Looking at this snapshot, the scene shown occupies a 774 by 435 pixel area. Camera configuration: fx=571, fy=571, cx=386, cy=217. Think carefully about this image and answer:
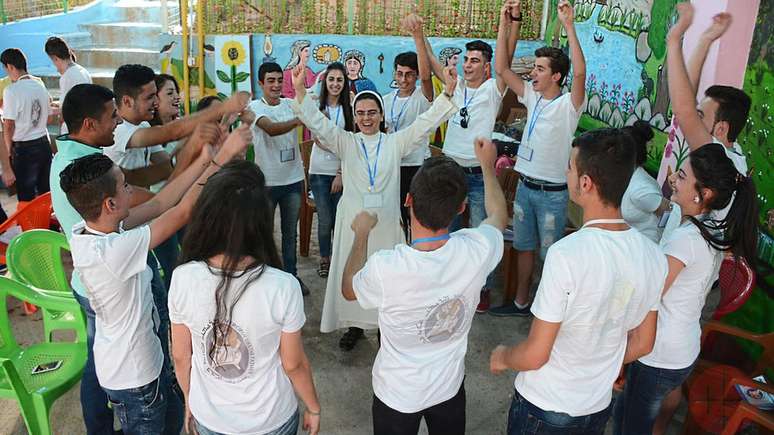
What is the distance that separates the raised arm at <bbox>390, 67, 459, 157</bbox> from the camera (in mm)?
3199

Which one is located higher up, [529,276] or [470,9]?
[470,9]

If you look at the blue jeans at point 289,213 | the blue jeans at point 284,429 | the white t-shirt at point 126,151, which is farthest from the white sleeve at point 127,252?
the blue jeans at point 289,213

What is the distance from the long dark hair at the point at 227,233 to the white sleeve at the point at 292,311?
0.11 metres

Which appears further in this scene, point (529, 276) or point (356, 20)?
point (356, 20)

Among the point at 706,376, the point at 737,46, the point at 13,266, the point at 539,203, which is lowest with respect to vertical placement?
the point at 706,376

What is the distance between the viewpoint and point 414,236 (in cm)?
189

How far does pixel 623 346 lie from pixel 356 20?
725 centimetres

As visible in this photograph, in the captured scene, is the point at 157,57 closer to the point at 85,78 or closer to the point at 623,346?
the point at 85,78

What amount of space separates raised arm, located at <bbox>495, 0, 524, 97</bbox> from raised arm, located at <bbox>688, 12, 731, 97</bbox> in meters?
1.32

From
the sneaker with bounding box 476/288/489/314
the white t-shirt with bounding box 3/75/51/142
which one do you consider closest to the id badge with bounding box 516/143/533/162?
the sneaker with bounding box 476/288/489/314

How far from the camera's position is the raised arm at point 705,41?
262 cm

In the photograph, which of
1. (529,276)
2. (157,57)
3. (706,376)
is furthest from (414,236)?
(157,57)

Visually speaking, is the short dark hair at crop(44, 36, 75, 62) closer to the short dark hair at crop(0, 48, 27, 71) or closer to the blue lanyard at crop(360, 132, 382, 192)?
the short dark hair at crop(0, 48, 27, 71)

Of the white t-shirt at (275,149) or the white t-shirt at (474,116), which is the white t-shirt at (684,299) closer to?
the white t-shirt at (474,116)
